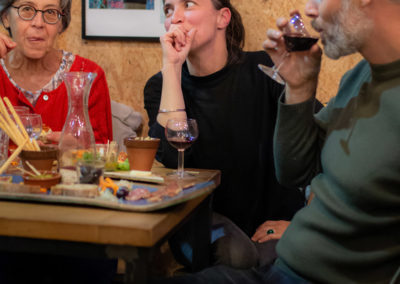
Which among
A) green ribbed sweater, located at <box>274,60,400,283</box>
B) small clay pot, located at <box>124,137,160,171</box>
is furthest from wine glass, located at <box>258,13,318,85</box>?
small clay pot, located at <box>124,137,160,171</box>

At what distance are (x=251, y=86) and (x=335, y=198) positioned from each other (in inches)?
38.6

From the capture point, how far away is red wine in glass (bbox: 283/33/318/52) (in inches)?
49.9

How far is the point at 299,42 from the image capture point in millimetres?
1286

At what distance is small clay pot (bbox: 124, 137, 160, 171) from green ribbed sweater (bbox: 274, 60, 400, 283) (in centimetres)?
48

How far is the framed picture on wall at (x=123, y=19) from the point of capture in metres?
2.78

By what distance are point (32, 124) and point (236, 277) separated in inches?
32.4

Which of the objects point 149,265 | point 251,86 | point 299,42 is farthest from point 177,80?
point 149,265

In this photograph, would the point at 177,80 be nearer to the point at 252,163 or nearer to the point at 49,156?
the point at 252,163

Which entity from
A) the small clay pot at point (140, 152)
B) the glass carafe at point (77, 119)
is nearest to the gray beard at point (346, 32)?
the small clay pot at point (140, 152)

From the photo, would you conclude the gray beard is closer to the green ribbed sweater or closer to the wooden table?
the green ribbed sweater

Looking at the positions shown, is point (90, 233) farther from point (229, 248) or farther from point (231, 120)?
point (231, 120)

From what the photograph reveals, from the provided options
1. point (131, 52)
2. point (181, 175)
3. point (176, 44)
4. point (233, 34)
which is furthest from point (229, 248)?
point (131, 52)

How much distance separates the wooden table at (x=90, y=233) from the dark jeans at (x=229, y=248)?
720 millimetres

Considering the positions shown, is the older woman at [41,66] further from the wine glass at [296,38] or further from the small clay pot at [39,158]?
the wine glass at [296,38]
